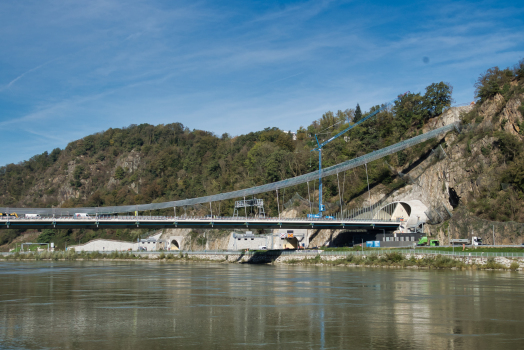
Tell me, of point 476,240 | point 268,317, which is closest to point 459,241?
point 476,240

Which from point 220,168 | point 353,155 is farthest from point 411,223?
point 220,168

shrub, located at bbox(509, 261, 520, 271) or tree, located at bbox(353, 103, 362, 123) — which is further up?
tree, located at bbox(353, 103, 362, 123)

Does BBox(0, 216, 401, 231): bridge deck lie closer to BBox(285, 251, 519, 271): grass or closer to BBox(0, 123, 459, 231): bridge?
BBox(0, 123, 459, 231): bridge

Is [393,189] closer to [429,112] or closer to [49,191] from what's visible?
[429,112]

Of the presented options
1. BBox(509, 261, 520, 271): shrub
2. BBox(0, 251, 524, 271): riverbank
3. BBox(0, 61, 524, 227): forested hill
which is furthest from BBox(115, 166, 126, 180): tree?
BBox(509, 261, 520, 271): shrub

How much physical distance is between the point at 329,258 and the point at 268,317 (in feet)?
152

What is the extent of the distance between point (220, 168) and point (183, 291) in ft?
364

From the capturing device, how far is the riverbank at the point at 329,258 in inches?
2016

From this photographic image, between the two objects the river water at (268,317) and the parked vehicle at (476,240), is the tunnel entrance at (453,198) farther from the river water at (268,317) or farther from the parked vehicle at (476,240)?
the river water at (268,317)

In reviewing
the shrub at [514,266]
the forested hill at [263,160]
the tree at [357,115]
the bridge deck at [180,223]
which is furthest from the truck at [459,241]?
the tree at [357,115]

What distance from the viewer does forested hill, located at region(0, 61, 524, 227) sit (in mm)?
88312

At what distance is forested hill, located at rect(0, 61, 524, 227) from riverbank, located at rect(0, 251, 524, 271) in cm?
2052

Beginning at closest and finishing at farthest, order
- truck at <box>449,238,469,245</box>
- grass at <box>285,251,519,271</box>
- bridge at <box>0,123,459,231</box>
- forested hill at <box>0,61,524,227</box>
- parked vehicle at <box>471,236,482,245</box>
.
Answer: grass at <box>285,251,519,271</box> → truck at <box>449,238,469,245</box> → parked vehicle at <box>471,236,482,245</box> → bridge at <box>0,123,459,231</box> → forested hill at <box>0,61,524,227</box>

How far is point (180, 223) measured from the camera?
72250 millimetres
